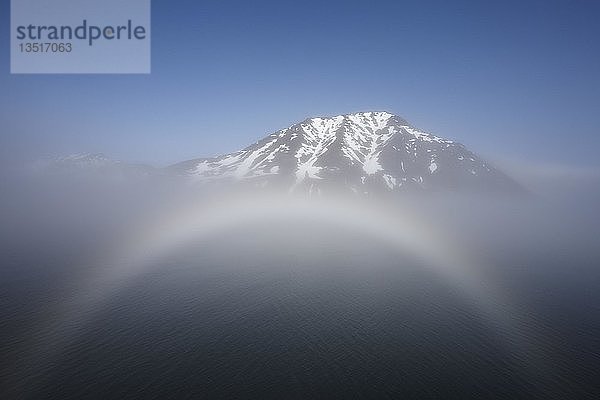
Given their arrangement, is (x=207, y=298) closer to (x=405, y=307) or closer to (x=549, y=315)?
(x=405, y=307)

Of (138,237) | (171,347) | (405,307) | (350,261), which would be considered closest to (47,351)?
(171,347)

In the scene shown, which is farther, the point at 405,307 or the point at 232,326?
the point at 405,307

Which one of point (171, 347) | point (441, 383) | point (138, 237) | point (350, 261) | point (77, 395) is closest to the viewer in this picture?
point (77, 395)

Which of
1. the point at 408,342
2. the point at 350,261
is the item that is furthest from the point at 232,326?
the point at 350,261

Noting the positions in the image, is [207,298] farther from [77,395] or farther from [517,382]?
[517,382]

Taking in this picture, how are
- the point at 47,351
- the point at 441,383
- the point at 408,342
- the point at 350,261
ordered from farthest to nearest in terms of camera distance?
the point at 350,261 → the point at 408,342 → the point at 47,351 → the point at 441,383

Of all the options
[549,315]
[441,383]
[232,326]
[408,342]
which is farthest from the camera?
[549,315]

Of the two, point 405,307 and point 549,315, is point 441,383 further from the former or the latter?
point 549,315

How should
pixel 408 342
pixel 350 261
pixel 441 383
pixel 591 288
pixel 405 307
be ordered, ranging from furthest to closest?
pixel 350 261, pixel 591 288, pixel 405 307, pixel 408 342, pixel 441 383

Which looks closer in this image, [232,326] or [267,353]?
[267,353]
